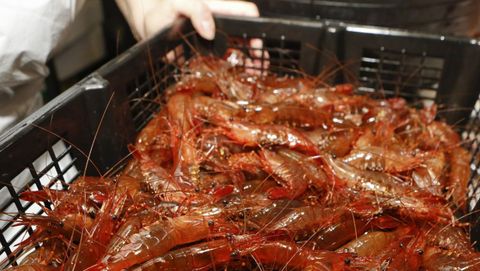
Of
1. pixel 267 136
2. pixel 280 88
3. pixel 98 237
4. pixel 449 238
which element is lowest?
pixel 449 238

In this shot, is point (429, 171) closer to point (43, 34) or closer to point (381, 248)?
point (381, 248)

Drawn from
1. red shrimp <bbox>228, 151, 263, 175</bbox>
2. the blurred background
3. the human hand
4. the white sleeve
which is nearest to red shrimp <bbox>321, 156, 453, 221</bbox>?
red shrimp <bbox>228, 151, 263, 175</bbox>

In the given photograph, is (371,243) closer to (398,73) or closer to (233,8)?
(398,73)

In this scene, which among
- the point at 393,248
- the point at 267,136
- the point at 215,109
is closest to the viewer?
the point at 393,248

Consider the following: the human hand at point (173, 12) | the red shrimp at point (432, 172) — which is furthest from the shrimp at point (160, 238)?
the human hand at point (173, 12)

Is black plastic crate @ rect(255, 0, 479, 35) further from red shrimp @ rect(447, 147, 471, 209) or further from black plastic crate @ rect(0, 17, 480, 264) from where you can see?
red shrimp @ rect(447, 147, 471, 209)

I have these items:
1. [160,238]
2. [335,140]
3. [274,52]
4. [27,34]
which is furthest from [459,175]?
[27,34]
